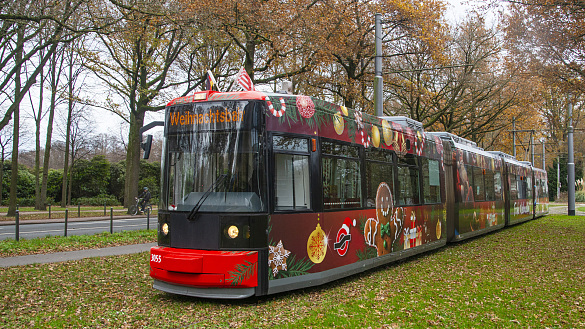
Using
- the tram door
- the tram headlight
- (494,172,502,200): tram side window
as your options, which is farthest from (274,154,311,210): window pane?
(494,172,502,200): tram side window

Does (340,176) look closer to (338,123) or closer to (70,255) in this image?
(338,123)

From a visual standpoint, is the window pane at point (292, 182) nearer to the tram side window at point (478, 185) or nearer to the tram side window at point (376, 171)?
the tram side window at point (376, 171)

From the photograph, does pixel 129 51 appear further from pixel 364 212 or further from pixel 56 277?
pixel 364 212

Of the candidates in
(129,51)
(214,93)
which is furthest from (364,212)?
(129,51)

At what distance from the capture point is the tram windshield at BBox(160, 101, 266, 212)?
22.4 feet

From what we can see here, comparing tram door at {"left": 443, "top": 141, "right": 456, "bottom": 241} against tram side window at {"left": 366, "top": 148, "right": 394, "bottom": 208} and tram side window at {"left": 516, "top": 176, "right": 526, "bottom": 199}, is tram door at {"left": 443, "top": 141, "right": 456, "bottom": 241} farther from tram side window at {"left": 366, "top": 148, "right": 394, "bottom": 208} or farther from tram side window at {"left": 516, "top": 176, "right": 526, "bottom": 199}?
tram side window at {"left": 516, "top": 176, "right": 526, "bottom": 199}

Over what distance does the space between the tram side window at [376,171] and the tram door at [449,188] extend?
13.0 ft

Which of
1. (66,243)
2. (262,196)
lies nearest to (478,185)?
(262,196)

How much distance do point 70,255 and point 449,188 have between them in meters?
9.93

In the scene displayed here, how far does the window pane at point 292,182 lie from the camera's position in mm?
7066

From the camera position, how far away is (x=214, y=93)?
7.29 metres

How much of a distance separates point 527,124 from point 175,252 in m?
31.9

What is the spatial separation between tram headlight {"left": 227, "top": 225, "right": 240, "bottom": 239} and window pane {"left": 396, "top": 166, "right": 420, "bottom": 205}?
4.57m

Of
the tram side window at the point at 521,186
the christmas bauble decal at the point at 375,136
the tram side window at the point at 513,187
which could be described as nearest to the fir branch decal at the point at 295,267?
the christmas bauble decal at the point at 375,136
